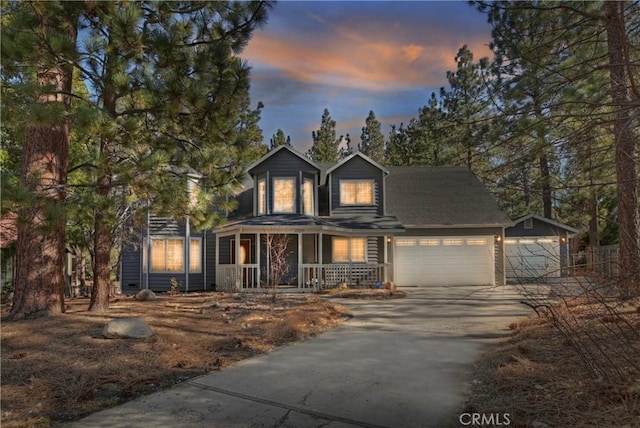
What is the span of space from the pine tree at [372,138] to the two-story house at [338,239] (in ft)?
107

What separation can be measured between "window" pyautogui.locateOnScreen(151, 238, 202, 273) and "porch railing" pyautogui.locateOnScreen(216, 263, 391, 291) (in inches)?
63.0

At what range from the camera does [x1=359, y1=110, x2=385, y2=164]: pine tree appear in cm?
5253

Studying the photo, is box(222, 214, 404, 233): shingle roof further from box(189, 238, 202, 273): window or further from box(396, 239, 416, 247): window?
box(189, 238, 202, 273): window

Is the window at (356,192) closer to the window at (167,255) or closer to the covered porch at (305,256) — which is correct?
the covered porch at (305,256)

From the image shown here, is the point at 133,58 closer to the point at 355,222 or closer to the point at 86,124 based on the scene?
the point at 86,124

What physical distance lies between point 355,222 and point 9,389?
15244mm

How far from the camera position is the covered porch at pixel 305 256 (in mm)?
16922

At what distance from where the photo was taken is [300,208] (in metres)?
19.0

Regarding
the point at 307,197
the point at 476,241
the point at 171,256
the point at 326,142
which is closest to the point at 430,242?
the point at 476,241

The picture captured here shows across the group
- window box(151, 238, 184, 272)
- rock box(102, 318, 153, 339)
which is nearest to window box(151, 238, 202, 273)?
window box(151, 238, 184, 272)

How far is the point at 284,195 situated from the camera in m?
19.1

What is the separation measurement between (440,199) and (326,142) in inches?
992

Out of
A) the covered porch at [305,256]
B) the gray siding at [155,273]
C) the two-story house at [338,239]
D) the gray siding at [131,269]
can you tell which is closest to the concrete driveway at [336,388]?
the covered porch at [305,256]

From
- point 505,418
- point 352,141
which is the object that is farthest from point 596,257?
point 352,141
